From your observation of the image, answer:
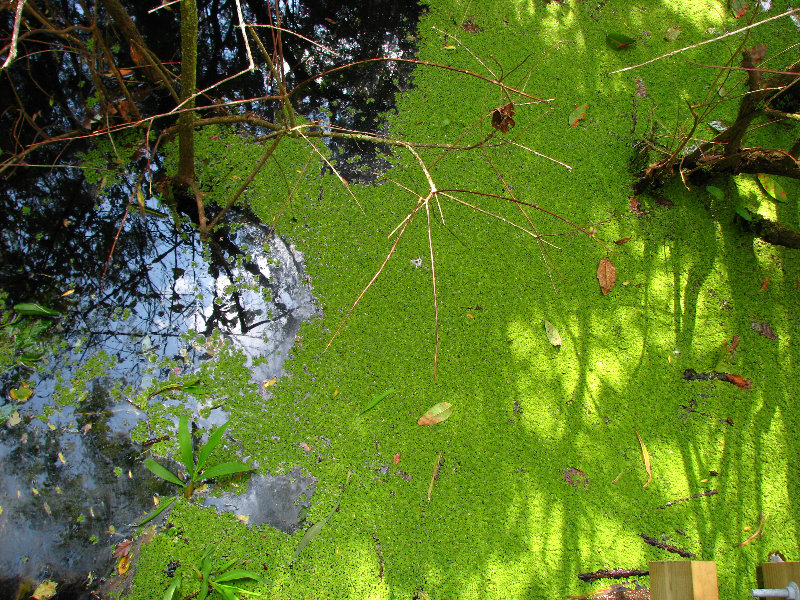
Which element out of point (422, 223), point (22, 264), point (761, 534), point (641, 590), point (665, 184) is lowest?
point (641, 590)

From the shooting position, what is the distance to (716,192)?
225 cm

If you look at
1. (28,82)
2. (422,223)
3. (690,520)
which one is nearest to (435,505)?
(690,520)

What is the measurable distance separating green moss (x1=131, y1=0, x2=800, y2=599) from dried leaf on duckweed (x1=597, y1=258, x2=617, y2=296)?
37 millimetres

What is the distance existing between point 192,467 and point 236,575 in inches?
15.1

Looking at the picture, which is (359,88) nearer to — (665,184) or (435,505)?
(665,184)

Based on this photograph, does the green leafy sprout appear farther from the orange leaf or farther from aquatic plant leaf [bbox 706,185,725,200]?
aquatic plant leaf [bbox 706,185,725,200]

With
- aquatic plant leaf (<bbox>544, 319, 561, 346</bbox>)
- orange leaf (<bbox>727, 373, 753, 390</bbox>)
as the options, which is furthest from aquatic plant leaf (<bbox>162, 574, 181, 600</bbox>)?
orange leaf (<bbox>727, 373, 753, 390</bbox>)

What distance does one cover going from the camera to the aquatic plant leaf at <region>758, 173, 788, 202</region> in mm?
2299

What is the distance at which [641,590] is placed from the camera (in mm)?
1691

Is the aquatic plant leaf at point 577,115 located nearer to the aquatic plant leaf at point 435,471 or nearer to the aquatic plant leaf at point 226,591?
the aquatic plant leaf at point 435,471

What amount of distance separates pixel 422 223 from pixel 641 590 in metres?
1.57

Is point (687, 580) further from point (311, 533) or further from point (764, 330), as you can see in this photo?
point (764, 330)

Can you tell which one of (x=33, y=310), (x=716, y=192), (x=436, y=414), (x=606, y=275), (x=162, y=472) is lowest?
(x=162, y=472)

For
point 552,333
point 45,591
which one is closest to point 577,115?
point 552,333
